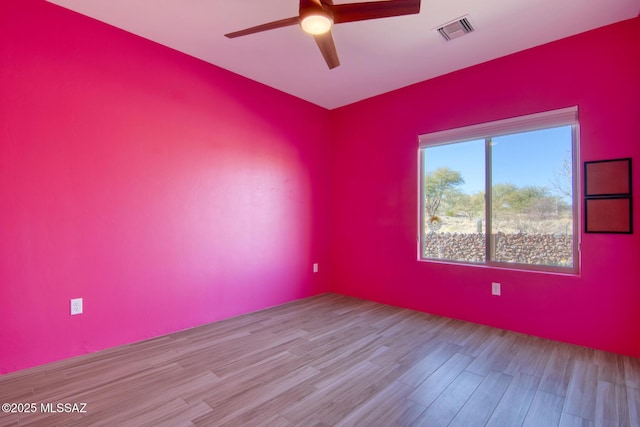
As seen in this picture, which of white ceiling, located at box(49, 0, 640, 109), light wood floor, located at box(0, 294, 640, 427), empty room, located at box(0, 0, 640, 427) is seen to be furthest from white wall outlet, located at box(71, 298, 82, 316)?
white ceiling, located at box(49, 0, 640, 109)

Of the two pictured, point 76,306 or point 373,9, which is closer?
point 373,9

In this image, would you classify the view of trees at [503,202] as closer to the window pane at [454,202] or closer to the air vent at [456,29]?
the window pane at [454,202]

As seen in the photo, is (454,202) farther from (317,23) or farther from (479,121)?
(317,23)

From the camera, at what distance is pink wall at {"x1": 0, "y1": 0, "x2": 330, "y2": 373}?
7.14 ft

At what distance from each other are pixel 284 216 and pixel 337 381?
2277 mm

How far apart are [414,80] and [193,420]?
3.87 m

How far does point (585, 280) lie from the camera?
2607 millimetres

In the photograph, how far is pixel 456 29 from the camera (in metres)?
2.59

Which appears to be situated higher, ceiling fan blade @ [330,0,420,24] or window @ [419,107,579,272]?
ceiling fan blade @ [330,0,420,24]

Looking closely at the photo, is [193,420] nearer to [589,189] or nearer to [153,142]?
[153,142]

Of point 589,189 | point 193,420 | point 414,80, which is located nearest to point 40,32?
point 193,420

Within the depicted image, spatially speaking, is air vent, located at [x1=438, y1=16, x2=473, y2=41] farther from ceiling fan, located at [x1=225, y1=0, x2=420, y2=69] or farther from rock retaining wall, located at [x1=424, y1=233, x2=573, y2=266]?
rock retaining wall, located at [x1=424, y1=233, x2=573, y2=266]

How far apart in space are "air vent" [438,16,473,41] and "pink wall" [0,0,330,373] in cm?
207

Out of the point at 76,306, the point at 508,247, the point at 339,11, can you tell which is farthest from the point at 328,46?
the point at 76,306
